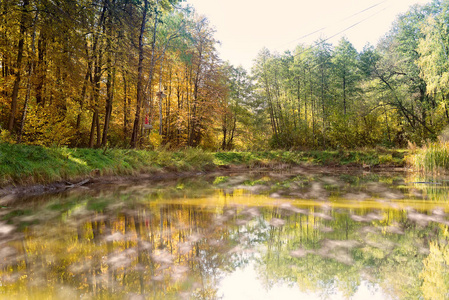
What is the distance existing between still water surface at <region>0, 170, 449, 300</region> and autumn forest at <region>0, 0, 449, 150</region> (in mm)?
7168

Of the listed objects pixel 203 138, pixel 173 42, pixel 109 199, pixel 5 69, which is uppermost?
pixel 173 42

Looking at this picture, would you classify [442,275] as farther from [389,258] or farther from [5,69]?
[5,69]

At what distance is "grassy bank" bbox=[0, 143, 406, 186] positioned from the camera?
23.5 ft

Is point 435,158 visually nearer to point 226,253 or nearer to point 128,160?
point 226,253

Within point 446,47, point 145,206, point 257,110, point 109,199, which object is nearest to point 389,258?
point 145,206

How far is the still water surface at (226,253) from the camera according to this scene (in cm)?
203

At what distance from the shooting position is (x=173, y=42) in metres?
17.7

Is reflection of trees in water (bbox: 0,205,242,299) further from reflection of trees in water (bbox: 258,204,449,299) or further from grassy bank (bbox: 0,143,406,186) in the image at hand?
grassy bank (bbox: 0,143,406,186)

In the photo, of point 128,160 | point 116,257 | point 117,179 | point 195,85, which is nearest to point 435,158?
point 128,160

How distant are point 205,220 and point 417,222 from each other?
312cm

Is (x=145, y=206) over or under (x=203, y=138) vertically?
under

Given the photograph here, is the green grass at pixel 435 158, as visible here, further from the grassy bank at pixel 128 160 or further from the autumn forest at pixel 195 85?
the grassy bank at pixel 128 160

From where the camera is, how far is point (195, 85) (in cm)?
2055

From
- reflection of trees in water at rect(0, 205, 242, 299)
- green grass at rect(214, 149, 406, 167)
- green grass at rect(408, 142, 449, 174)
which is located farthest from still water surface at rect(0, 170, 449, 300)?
green grass at rect(214, 149, 406, 167)
